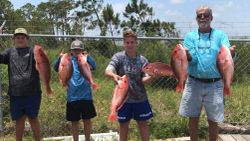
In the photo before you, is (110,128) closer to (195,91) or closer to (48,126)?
(48,126)

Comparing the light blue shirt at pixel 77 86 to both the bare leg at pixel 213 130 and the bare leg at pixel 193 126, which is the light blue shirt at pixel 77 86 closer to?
the bare leg at pixel 193 126

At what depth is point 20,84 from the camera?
6398mm

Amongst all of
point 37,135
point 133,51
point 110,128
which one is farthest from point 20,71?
point 110,128

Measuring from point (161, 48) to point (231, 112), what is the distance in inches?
73.9

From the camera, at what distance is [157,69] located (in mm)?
5820

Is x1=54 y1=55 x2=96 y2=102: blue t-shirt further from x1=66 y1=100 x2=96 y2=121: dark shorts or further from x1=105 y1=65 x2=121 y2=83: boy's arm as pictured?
x1=105 y1=65 x2=121 y2=83: boy's arm

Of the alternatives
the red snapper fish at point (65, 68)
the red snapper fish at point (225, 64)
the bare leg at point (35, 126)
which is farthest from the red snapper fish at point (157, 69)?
the bare leg at point (35, 126)

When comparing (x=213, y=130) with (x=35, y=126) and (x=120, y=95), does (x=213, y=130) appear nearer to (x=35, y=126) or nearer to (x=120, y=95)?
(x=120, y=95)

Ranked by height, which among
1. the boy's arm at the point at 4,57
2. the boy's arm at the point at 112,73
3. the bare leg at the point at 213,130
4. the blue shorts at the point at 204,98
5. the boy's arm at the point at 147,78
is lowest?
the bare leg at the point at 213,130

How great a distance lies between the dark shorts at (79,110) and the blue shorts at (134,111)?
0.86m

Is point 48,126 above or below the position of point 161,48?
below

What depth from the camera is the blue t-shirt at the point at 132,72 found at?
5.97 meters

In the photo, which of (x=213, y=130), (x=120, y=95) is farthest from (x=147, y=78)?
(x=213, y=130)

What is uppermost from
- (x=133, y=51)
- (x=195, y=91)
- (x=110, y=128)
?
(x=133, y=51)
